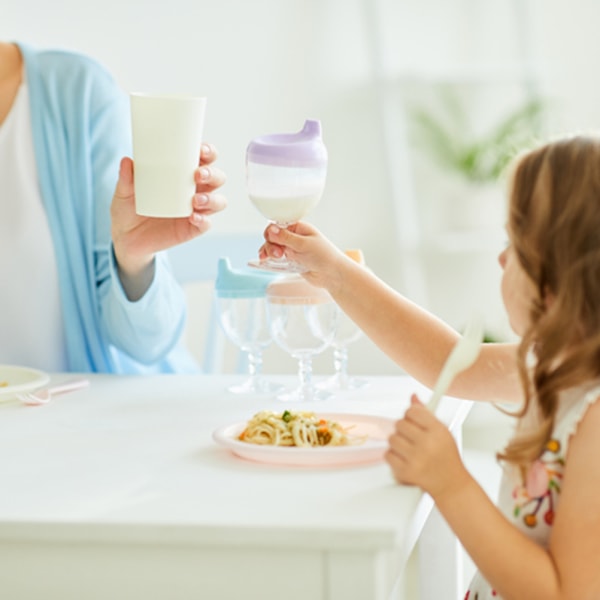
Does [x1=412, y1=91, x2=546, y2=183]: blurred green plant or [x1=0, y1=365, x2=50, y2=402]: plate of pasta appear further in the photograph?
[x1=412, y1=91, x2=546, y2=183]: blurred green plant

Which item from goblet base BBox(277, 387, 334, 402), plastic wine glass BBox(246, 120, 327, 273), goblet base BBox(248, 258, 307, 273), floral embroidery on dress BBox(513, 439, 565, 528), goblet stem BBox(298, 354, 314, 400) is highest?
plastic wine glass BBox(246, 120, 327, 273)

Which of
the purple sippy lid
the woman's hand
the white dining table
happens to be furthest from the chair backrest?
the white dining table

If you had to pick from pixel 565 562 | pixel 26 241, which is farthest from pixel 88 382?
pixel 565 562

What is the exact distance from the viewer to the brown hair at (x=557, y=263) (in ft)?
3.62

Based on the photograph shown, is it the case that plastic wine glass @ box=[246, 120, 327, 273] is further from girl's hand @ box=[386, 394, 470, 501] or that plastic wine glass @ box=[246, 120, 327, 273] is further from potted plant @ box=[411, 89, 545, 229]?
potted plant @ box=[411, 89, 545, 229]

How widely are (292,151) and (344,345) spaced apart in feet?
1.16

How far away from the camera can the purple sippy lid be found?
1396mm

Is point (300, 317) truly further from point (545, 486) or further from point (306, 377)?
point (545, 486)

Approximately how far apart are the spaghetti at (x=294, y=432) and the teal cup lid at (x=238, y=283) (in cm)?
34

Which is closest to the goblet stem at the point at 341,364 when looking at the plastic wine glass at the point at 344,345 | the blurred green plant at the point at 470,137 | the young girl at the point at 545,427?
the plastic wine glass at the point at 344,345

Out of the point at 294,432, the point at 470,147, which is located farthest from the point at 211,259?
the point at 470,147

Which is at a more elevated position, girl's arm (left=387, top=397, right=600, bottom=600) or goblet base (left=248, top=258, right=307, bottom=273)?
goblet base (left=248, top=258, right=307, bottom=273)

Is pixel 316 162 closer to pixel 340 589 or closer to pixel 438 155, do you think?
pixel 340 589

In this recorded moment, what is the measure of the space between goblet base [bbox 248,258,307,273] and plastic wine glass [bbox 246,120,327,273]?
0.22 feet
